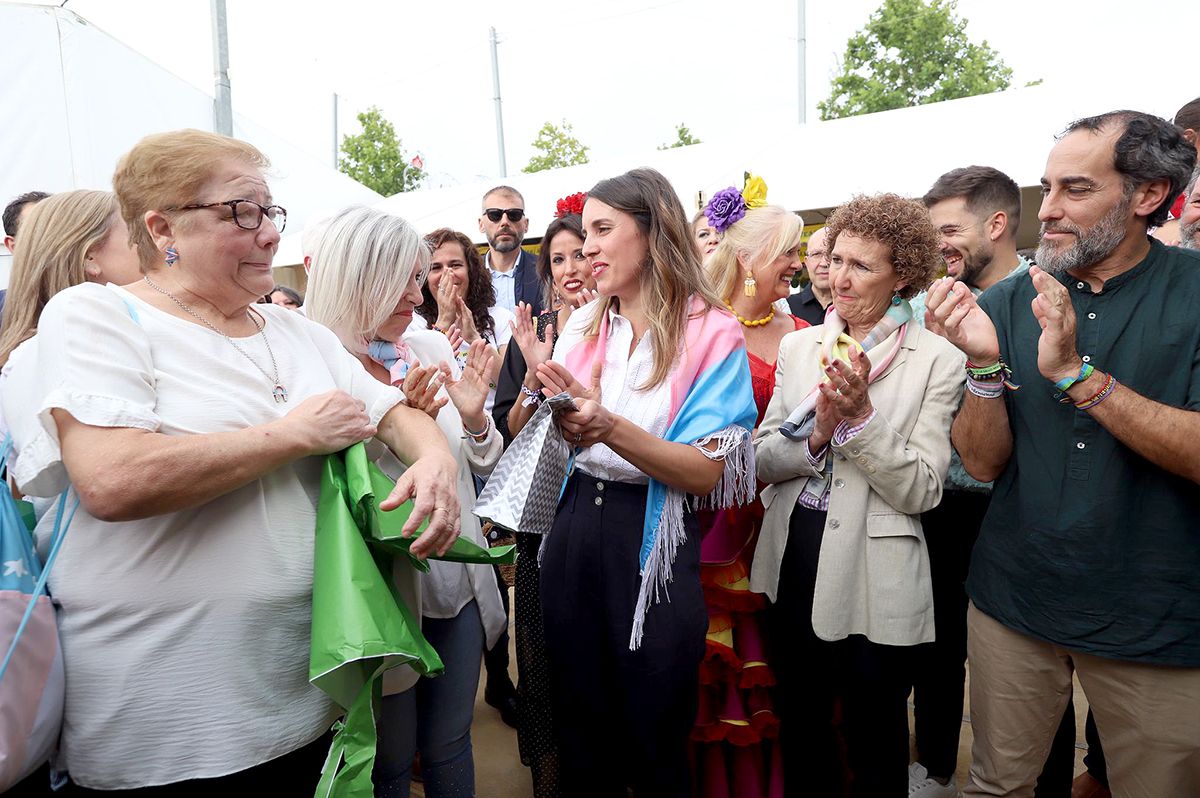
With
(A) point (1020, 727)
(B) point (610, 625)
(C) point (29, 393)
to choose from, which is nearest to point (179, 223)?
(C) point (29, 393)

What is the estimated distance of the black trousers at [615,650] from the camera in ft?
6.86

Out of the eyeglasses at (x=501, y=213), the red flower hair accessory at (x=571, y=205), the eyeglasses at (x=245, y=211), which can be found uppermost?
the eyeglasses at (x=501, y=213)

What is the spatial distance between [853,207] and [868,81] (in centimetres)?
2385

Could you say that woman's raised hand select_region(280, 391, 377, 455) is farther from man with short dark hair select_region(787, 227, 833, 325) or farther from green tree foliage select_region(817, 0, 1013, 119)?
green tree foliage select_region(817, 0, 1013, 119)

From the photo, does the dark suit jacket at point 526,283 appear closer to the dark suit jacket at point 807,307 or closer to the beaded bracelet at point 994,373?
the dark suit jacket at point 807,307

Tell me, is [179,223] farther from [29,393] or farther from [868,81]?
[868,81]

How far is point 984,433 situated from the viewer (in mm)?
2162

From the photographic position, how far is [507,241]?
5285 mm

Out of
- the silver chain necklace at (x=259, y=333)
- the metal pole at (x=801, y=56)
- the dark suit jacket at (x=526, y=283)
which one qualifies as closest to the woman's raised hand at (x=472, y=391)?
the silver chain necklace at (x=259, y=333)

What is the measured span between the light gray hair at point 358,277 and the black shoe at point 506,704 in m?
2.07

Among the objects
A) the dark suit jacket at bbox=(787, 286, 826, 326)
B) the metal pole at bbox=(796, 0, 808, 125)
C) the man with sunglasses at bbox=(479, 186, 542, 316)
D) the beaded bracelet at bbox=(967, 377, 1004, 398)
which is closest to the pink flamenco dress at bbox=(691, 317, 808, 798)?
the beaded bracelet at bbox=(967, 377, 1004, 398)

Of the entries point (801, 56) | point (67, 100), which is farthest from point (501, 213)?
point (801, 56)

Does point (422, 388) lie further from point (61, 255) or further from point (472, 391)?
point (61, 255)

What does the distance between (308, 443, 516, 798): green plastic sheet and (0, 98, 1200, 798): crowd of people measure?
0.07m
